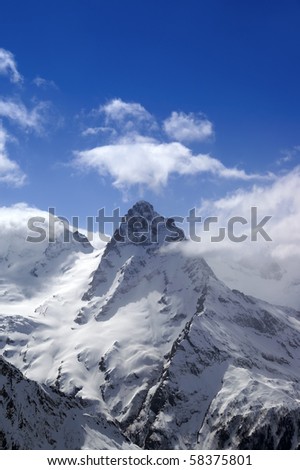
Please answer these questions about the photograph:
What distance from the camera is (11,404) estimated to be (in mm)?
166000

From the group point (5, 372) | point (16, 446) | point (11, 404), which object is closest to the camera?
point (16, 446)

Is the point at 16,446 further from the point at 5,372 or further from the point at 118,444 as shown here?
the point at 118,444

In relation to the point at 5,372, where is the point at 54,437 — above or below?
below

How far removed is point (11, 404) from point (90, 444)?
99.8 ft
